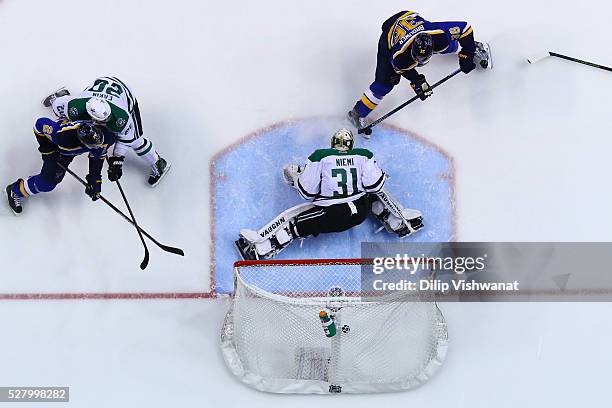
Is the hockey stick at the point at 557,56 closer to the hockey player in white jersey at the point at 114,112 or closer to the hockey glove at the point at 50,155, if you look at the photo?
the hockey player in white jersey at the point at 114,112

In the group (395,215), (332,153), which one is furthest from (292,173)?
(395,215)

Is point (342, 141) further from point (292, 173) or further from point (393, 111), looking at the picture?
point (393, 111)

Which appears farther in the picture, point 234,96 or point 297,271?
point 234,96

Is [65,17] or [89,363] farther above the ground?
[65,17]

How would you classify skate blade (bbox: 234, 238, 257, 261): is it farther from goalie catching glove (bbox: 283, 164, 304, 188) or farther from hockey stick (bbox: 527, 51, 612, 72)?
hockey stick (bbox: 527, 51, 612, 72)

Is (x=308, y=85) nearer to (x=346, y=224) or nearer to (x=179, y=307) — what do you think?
(x=346, y=224)

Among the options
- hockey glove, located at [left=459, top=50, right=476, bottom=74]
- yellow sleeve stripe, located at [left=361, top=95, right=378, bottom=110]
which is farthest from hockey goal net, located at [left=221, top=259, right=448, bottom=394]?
hockey glove, located at [left=459, top=50, right=476, bottom=74]

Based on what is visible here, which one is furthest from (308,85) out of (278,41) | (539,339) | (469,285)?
(539,339)
